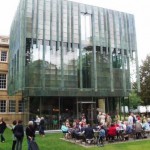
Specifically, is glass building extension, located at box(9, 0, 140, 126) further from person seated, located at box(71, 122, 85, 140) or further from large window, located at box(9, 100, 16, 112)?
person seated, located at box(71, 122, 85, 140)

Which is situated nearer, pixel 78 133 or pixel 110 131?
pixel 110 131

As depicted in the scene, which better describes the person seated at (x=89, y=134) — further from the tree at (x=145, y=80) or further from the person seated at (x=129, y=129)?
the tree at (x=145, y=80)

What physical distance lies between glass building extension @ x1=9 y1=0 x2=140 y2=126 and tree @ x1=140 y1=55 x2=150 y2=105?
12543mm

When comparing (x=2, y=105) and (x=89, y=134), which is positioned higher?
(x=2, y=105)

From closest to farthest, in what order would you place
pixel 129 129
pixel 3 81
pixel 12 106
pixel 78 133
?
pixel 78 133 < pixel 129 129 < pixel 12 106 < pixel 3 81

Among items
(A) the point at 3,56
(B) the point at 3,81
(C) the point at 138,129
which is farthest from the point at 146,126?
(A) the point at 3,56

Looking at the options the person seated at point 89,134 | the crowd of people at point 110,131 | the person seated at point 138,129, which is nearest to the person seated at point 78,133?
the crowd of people at point 110,131

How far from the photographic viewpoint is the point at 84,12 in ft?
102

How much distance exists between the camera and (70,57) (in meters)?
29.8

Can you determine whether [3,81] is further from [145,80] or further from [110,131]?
[110,131]

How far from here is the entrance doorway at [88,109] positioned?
98.3 feet

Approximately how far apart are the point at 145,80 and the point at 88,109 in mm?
19136

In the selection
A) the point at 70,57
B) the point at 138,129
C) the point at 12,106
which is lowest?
the point at 138,129

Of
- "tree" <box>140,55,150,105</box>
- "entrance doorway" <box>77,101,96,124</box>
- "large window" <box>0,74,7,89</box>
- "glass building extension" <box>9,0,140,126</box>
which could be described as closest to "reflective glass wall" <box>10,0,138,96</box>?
"glass building extension" <box>9,0,140,126</box>
